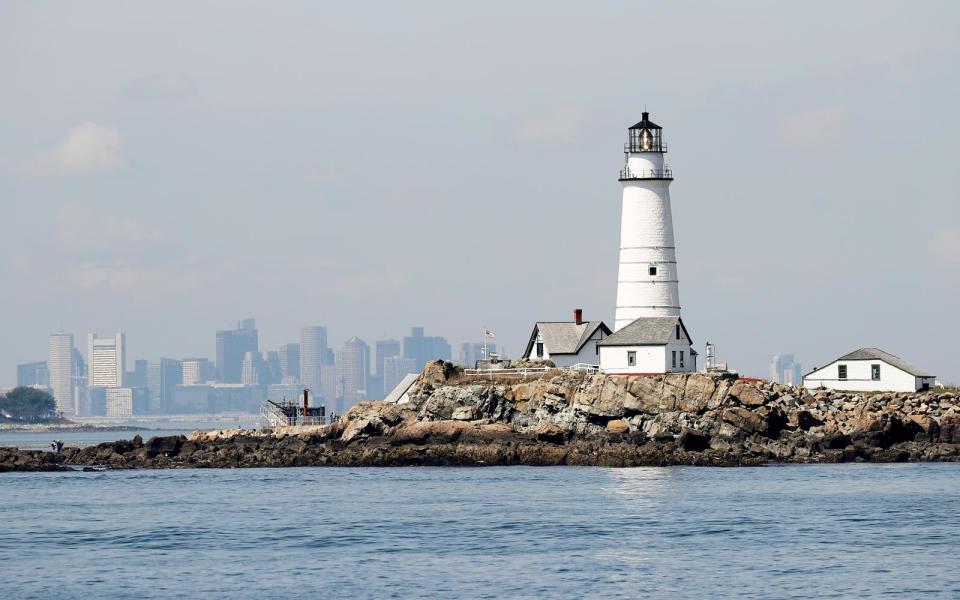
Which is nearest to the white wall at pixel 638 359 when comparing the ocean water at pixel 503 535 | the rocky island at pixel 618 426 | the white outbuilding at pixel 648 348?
the white outbuilding at pixel 648 348

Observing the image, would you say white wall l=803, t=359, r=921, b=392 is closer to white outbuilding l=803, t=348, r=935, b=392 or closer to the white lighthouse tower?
white outbuilding l=803, t=348, r=935, b=392

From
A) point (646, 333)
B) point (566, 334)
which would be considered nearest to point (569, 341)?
point (566, 334)

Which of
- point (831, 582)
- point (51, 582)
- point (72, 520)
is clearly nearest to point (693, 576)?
point (831, 582)

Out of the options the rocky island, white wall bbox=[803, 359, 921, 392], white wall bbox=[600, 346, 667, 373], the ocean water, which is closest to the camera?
the ocean water

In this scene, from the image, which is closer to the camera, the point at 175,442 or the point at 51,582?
the point at 51,582

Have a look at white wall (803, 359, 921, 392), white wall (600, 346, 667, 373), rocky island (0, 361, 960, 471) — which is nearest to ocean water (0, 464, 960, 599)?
rocky island (0, 361, 960, 471)

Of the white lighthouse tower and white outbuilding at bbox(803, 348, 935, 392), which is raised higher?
the white lighthouse tower

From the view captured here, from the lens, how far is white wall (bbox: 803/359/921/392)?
67.0 m

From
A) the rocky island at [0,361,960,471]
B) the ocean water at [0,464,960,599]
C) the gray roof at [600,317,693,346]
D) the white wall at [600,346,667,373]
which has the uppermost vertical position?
the gray roof at [600,317,693,346]

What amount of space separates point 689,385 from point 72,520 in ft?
85.0

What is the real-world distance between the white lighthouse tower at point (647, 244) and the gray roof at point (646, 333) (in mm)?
898

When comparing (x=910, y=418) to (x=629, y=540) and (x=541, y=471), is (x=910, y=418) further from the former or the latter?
(x=629, y=540)

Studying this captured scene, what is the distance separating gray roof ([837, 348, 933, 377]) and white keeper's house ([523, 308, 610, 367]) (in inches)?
427

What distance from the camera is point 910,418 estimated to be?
6109cm
